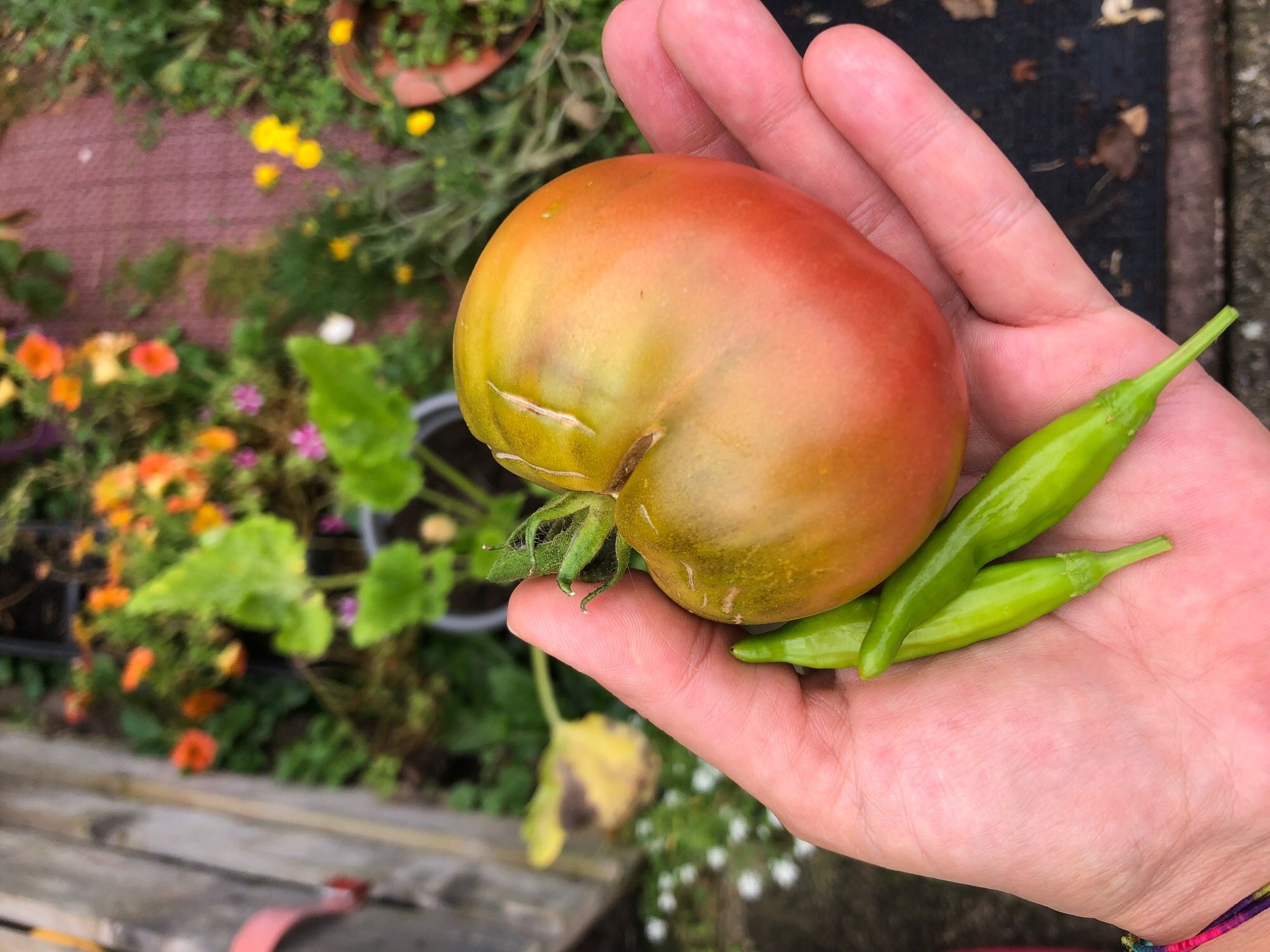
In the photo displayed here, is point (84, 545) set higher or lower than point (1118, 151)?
lower

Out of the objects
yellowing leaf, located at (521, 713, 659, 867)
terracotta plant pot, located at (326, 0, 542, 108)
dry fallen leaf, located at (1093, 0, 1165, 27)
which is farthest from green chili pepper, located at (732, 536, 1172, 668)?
terracotta plant pot, located at (326, 0, 542, 108)

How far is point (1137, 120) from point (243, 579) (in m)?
2.71

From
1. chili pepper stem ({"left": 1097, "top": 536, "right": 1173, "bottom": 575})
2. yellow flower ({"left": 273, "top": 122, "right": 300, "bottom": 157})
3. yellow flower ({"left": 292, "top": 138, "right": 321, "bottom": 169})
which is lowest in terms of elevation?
chili pepper stem ({"left": 1097, "top": 536, "right": 1173, "bottom": 575})

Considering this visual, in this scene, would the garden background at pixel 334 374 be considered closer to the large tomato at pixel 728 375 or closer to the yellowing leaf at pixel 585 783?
the yellowing leaf at pixel 585 783

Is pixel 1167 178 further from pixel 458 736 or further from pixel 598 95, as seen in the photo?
pixel 458 736

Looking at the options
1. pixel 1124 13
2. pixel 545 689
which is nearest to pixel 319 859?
pixel 545 689

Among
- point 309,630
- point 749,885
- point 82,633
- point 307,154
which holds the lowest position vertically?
point 749,885

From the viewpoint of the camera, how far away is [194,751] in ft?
9.02

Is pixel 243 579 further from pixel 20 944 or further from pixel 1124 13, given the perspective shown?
pixel 1124 13

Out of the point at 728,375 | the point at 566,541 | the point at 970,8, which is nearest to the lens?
the point at 728,375

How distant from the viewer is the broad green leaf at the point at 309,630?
2.32 meters

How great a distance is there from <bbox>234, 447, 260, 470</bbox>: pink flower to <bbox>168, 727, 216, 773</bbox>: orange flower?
0.86m

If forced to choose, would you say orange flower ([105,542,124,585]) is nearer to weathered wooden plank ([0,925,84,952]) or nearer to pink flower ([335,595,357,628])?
pink flower ([335,595,357,628])

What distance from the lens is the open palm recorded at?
1.44m
